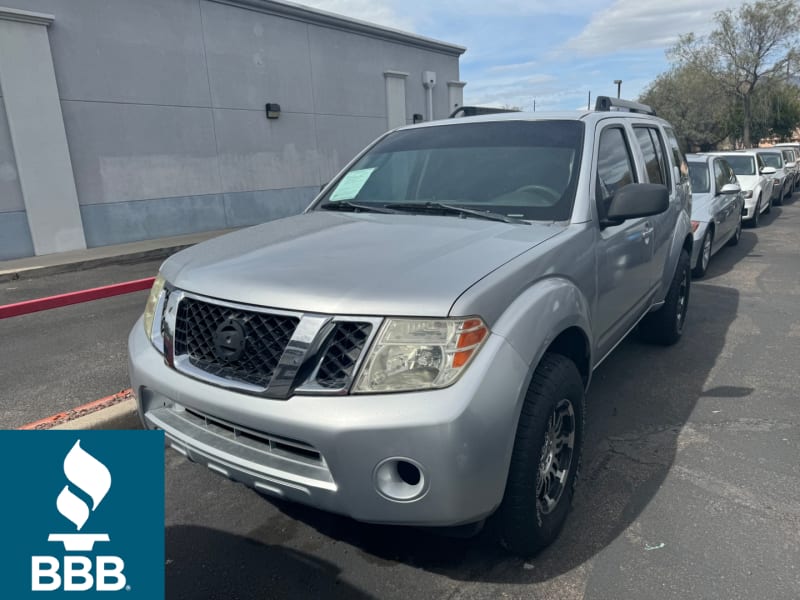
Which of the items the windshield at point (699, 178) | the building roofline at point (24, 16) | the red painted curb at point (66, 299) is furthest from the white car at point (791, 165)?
the building roofline at point (24, 16)

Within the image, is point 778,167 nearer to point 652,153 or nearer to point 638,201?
point 652,153

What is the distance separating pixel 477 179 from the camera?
10.7 ft

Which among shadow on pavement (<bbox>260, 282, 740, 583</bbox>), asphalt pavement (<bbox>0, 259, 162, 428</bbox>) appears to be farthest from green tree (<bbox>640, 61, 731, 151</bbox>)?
asphalt pavement (<bbox>0, 259, 162, 428</bbox>)

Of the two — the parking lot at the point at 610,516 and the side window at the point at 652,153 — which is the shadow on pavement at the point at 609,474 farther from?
the side window at the point at 652,153

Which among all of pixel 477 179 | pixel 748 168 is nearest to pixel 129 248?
pixel 477 179

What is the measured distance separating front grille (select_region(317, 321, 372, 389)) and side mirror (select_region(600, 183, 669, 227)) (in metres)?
1.67

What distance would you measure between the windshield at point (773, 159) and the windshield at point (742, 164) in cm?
464

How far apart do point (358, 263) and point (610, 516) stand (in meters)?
1.70

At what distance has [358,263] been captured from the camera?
2.28 m

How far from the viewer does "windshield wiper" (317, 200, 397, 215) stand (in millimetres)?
3225

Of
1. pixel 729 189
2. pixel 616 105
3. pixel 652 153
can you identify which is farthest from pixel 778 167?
pixel 616 105

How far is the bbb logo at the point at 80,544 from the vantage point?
1.52 metres

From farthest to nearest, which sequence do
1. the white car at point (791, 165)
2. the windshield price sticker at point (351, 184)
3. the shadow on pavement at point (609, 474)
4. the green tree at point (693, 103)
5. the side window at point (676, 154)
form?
1. the green tree at point (693, 103)
2. the white car at point (791, 165)
3. the side window at point (676, 154)
4. the windshield price sticker at point (351, 184)
5. the shadow on pavement at point (609, 474)

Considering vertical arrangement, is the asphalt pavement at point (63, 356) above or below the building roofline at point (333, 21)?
below
